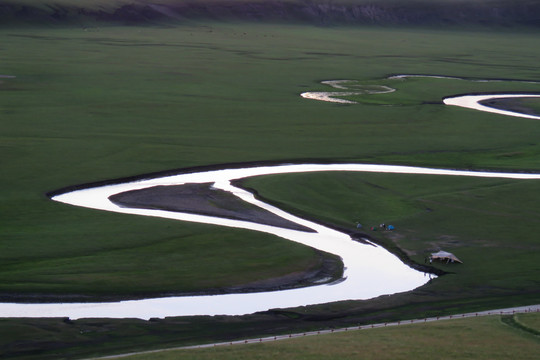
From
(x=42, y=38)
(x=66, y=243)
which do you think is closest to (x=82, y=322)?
(x=66, y=243)

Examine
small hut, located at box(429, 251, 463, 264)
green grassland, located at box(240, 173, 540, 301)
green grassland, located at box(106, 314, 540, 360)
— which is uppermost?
green grassland, located at box(106, 314, 540, 360)

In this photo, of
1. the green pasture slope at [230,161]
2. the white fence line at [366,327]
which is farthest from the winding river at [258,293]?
the white fence line at [366,327]

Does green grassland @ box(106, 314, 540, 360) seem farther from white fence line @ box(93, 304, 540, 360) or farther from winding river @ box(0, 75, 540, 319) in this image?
winding river @ box(0, 75, 540, 319)

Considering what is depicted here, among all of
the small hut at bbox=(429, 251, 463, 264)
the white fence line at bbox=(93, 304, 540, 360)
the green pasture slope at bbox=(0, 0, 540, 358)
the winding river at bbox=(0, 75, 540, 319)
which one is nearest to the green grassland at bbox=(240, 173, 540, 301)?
the green pasture slope at bbox=(0, 0, 540, 358)

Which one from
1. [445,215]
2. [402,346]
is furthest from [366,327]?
[445,215]

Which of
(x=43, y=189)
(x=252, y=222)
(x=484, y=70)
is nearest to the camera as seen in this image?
(x=252, y=222)

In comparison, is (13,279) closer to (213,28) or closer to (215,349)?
(215,349)
